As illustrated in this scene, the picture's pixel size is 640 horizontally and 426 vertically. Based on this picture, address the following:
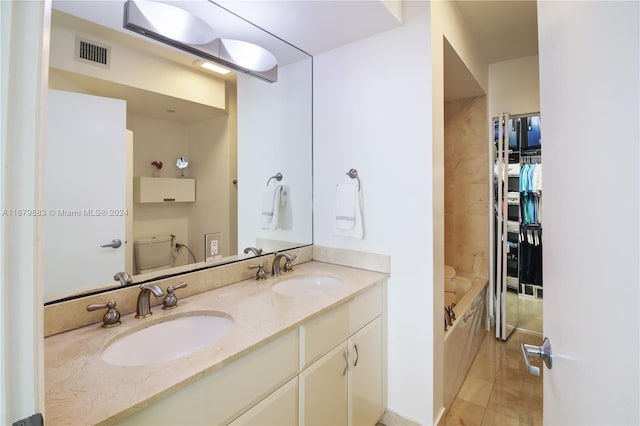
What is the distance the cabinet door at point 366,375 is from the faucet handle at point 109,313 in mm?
1008

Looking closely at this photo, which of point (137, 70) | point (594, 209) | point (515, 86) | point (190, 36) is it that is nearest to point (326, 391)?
point (594, 209)

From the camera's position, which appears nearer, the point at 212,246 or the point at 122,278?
the point at 122,278

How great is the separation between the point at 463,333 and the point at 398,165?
4.57 feet

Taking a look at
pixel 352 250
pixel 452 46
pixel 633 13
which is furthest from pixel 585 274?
pixel 452 46

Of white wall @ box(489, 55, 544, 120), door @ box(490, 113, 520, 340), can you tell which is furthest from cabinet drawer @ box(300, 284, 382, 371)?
white wall @ box(489, 55, 544, 120)

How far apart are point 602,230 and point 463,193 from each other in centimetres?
285

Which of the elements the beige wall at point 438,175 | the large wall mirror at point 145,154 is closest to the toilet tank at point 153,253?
the large wall mirror at point 145,154

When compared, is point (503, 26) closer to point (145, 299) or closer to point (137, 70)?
point (137, 70)

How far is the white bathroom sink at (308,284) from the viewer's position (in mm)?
1762

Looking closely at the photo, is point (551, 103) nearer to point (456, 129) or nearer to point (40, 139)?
point (40, 139)

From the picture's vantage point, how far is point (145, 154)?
4.26 ft

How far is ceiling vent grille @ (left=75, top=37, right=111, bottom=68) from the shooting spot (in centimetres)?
112

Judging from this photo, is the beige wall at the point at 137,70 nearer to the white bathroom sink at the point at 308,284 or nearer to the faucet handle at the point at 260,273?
the faucet handle at the point at 260,273

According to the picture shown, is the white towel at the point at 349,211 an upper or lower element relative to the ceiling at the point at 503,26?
lower
